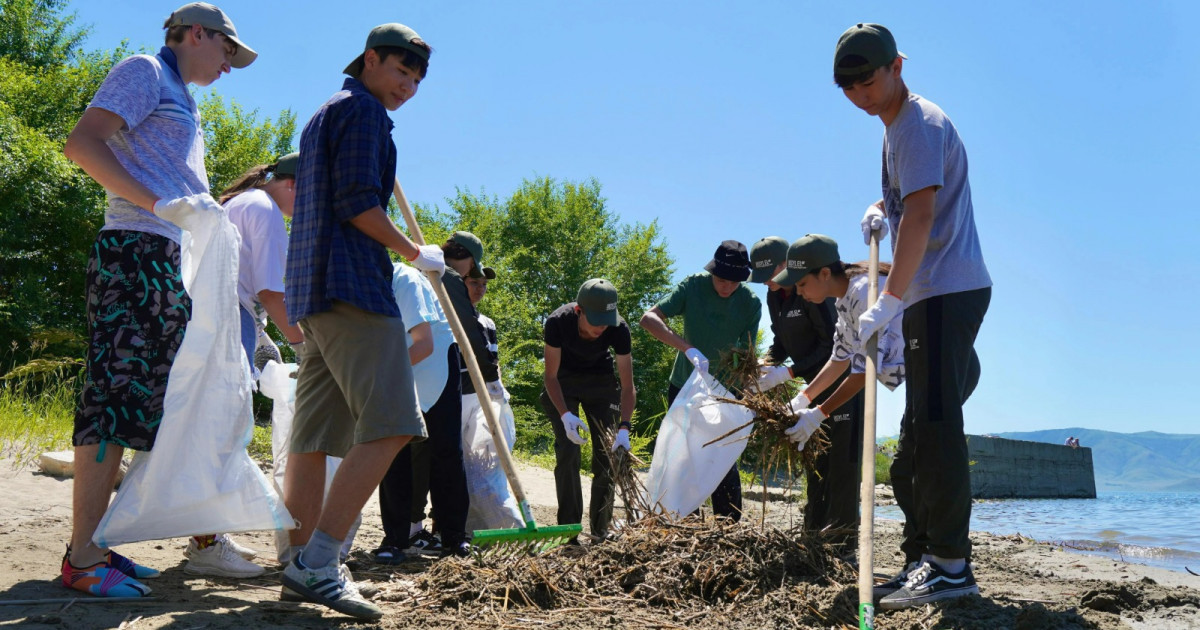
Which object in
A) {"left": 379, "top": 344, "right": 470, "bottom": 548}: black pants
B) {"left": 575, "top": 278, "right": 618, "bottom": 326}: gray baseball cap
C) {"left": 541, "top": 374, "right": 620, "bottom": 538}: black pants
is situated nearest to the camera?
{"left": 379, "top": 344, "right": 470, "bottom": 548}: black pants

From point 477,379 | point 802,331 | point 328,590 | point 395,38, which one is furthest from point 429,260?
point 802,331

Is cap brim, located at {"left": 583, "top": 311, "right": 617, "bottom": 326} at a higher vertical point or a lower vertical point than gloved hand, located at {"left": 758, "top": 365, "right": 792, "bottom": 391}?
higher

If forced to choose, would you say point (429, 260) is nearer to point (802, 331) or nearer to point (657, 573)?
point (657, 573)

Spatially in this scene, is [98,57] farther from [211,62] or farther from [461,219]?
[211,62]

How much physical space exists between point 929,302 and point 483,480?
2.70 meters

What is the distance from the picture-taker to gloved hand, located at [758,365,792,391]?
185 inches

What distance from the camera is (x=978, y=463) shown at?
22219mm

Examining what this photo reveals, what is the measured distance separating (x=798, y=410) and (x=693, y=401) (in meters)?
1.01

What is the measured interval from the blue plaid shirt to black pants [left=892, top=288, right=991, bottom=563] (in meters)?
1.77

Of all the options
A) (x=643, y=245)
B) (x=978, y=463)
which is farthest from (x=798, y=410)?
(x=643, y=245)

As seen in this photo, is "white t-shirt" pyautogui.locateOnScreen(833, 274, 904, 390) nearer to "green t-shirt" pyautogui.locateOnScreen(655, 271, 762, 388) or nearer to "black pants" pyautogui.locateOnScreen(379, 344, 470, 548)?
"green t-shirt" pyautogui.locateOnScreen(655, 271, 762, 388)

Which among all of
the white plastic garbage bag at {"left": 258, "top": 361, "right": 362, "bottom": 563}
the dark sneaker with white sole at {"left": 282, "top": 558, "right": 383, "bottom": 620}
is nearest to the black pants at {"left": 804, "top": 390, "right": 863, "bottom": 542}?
the white plastic garbage bag at {"left": 258, "top": 361, "right": 362, "bottom": 563}

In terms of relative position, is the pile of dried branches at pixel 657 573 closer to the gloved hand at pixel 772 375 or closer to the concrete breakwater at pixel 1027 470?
the gloved hand at pixel 772 375

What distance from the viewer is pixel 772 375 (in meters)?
4.71
